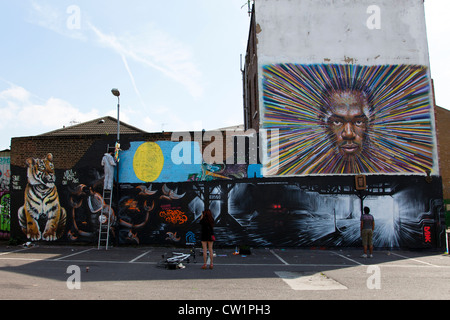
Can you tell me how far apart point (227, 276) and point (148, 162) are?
7.59 metres

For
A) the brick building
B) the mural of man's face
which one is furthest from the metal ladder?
the mural of man's face

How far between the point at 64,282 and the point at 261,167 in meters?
8.60

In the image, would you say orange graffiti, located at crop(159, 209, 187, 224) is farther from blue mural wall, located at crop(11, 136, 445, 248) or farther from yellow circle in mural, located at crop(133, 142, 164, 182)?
yellow circle in mural, located at crop(133, 142, 164, 182)

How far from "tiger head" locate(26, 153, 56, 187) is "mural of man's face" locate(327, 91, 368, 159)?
11.5 metres

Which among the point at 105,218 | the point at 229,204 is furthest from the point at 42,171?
the point at 229,204

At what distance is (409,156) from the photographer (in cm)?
1455

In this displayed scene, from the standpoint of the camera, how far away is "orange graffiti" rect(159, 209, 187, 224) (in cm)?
1434

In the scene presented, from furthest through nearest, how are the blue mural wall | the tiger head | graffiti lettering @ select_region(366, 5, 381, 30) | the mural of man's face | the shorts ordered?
graffiti lettering @ select_region(366, 5, 381, 30)
the tiger head
the mural of man's face
the blue mural wall
the shorts

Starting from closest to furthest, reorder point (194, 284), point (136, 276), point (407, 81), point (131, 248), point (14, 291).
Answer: point (14, 291) < point (194, 284) < point (136, 276) < point (131, 248) < point (407, 81)

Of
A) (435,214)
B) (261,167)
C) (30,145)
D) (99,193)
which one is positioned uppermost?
(30,145)

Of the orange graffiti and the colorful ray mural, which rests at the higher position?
the colorful ray mural

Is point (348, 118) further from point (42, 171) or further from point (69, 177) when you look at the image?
point (42, 171)

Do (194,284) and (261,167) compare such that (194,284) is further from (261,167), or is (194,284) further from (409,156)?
(409,156)
